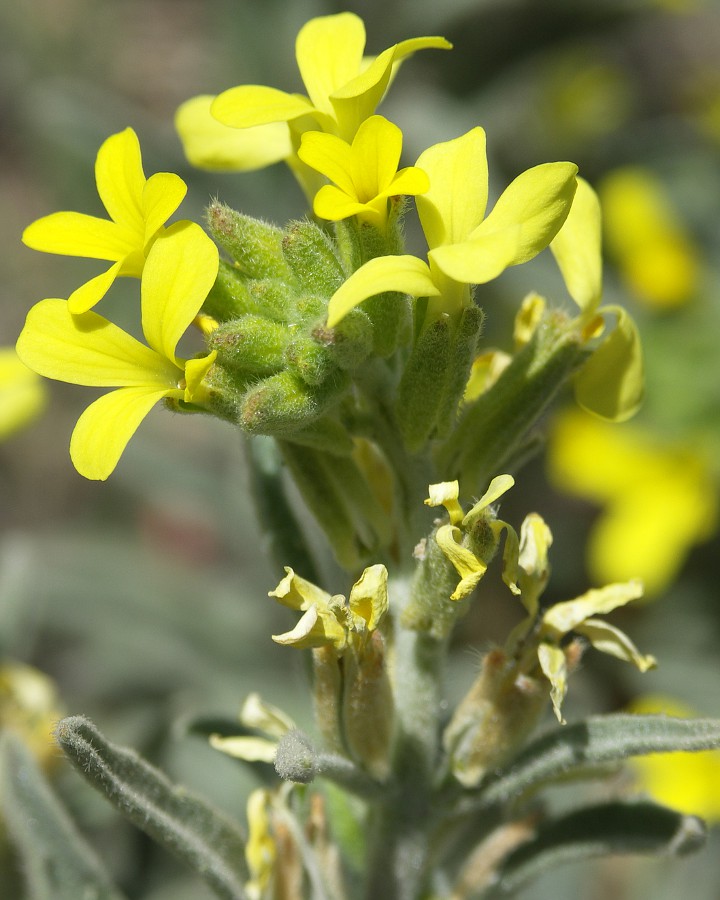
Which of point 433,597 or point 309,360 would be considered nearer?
point 309,360

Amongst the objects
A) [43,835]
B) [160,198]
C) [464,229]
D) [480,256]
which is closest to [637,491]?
[43,835]

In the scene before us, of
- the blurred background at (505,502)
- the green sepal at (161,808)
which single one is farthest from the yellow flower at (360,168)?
the blurred background at (505,502)

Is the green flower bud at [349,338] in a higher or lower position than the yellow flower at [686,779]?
lower

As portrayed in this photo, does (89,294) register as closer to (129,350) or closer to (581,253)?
(129,350)

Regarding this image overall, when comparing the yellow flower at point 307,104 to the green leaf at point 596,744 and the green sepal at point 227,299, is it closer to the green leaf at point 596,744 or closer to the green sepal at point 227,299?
the green sepal at point 227,299

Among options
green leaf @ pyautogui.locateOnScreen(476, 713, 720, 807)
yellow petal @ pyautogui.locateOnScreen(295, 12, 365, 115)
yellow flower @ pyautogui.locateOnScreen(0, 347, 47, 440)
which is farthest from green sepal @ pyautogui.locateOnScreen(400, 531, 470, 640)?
yellow flower @ pyautogui.locateOnScreen(0, 347, 47, 440)

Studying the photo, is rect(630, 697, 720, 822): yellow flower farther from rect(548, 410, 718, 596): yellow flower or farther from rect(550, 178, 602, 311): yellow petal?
rect(550, 178, 602, 311): yellow petal

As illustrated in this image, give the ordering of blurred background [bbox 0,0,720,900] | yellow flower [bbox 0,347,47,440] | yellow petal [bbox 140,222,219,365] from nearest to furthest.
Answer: yellow petal [bbox 140,222,219,365] < yellow flower [bbox 0,347,47,440] < blurred background [bbox 0,0,720,900]
